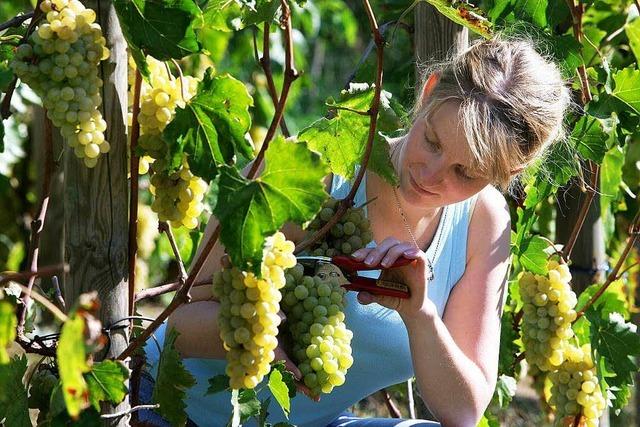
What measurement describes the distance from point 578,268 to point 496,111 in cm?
79

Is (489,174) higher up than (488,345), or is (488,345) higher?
(489,174)

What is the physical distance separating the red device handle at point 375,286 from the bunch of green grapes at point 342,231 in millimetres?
52

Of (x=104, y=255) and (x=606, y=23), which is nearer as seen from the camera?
(x=104, y=255)

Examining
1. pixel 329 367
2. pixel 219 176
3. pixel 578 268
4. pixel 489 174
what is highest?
pixel 219 176

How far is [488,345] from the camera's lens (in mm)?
1616

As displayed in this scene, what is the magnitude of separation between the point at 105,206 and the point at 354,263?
310 millimetres

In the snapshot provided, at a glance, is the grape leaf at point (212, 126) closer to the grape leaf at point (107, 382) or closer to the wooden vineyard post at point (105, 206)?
the wooden vineyard post at point (105, 206)

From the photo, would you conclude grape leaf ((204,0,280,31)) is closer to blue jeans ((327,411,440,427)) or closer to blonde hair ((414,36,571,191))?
blonde hair ((414,36,571,191))

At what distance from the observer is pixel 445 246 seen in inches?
66.1

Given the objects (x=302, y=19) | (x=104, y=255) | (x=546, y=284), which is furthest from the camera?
(x=302, y=19)

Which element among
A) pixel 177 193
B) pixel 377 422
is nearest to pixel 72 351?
pixel 177 193

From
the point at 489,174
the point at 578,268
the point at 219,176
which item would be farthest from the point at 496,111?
the point at 578,268

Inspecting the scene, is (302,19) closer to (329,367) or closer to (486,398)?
(486,398)

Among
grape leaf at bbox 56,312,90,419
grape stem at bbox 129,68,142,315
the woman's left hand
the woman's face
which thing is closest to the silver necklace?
the woman's face
